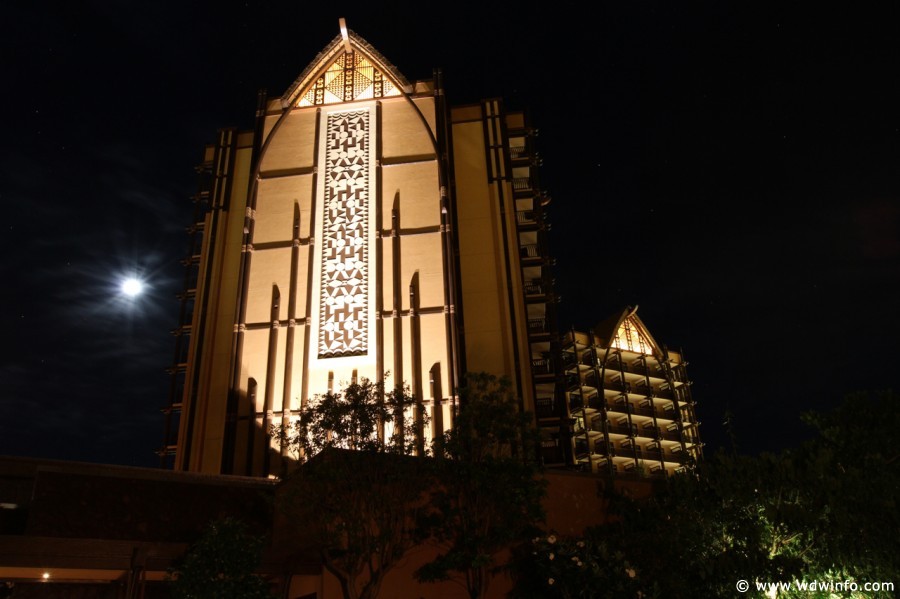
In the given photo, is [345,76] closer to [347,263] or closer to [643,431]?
[347,263]

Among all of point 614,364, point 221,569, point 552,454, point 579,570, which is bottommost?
point 579,570

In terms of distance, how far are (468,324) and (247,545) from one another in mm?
19034

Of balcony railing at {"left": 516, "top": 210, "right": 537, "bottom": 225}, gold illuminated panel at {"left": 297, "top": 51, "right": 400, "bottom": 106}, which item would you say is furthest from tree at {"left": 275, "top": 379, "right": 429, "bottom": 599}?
balcony railing at {"left": 516, "top": 210, "right": 537, "bottom": 225}

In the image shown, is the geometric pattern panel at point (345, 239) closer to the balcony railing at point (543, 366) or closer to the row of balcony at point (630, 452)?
the balcony railing at point (543, 366)

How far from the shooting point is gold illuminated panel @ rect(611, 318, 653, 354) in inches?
2921

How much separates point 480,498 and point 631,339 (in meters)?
60.7

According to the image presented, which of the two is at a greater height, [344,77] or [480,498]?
[344,77]

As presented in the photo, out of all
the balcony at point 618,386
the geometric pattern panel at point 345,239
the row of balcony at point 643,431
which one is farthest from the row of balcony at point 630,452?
the geometric pattern panel at point 345,239

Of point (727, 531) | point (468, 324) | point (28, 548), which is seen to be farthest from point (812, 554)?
point (468, 324)

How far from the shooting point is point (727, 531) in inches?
677

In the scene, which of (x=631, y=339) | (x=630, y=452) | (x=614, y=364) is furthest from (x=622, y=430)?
(x=631, y=339)

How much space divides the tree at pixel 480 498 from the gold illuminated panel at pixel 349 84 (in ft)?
73.3

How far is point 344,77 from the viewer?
3700cm

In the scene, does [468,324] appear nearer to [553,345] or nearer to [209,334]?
[553,345]
